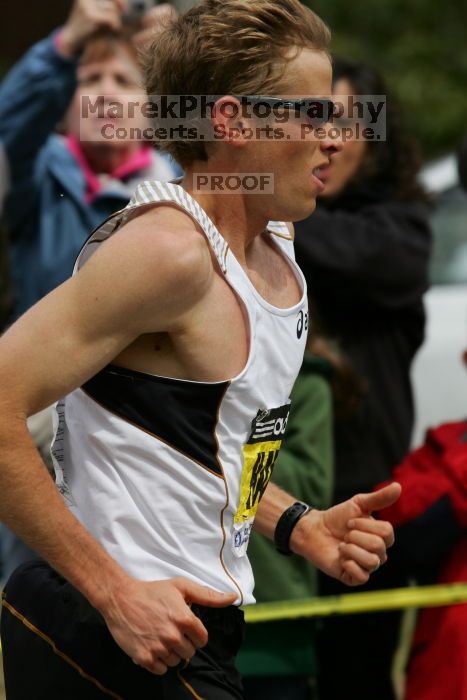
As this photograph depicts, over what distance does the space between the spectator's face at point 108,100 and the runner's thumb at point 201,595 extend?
2877 millimetres

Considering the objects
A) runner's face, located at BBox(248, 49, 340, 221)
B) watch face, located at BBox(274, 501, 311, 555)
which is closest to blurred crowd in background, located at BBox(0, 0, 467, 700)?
watch face, located at BBox(274, 501, 311, 555)

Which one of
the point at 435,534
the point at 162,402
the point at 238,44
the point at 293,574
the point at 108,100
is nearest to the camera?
the point at 162,402

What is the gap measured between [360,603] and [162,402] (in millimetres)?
2018

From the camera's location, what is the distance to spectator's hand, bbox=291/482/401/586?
8.66ft

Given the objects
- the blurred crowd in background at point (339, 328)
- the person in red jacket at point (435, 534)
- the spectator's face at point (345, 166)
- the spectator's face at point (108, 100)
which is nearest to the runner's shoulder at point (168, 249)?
the blurred crowd in background at point (339, 328)

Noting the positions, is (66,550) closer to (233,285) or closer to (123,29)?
(233,285)

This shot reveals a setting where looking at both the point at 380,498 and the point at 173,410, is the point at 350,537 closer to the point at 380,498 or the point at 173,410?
the point at 380,498

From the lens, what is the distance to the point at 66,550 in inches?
90.0

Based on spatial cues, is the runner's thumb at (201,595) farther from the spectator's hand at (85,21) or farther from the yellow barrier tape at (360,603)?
the spectator's hand at (85,21)

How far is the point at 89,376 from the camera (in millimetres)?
2307

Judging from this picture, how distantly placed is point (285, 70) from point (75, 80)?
88.5 inches

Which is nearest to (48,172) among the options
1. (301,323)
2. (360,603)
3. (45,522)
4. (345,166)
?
(345,166)

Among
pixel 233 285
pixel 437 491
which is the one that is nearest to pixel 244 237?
pixel 233 285

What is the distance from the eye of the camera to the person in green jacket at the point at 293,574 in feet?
12.8
